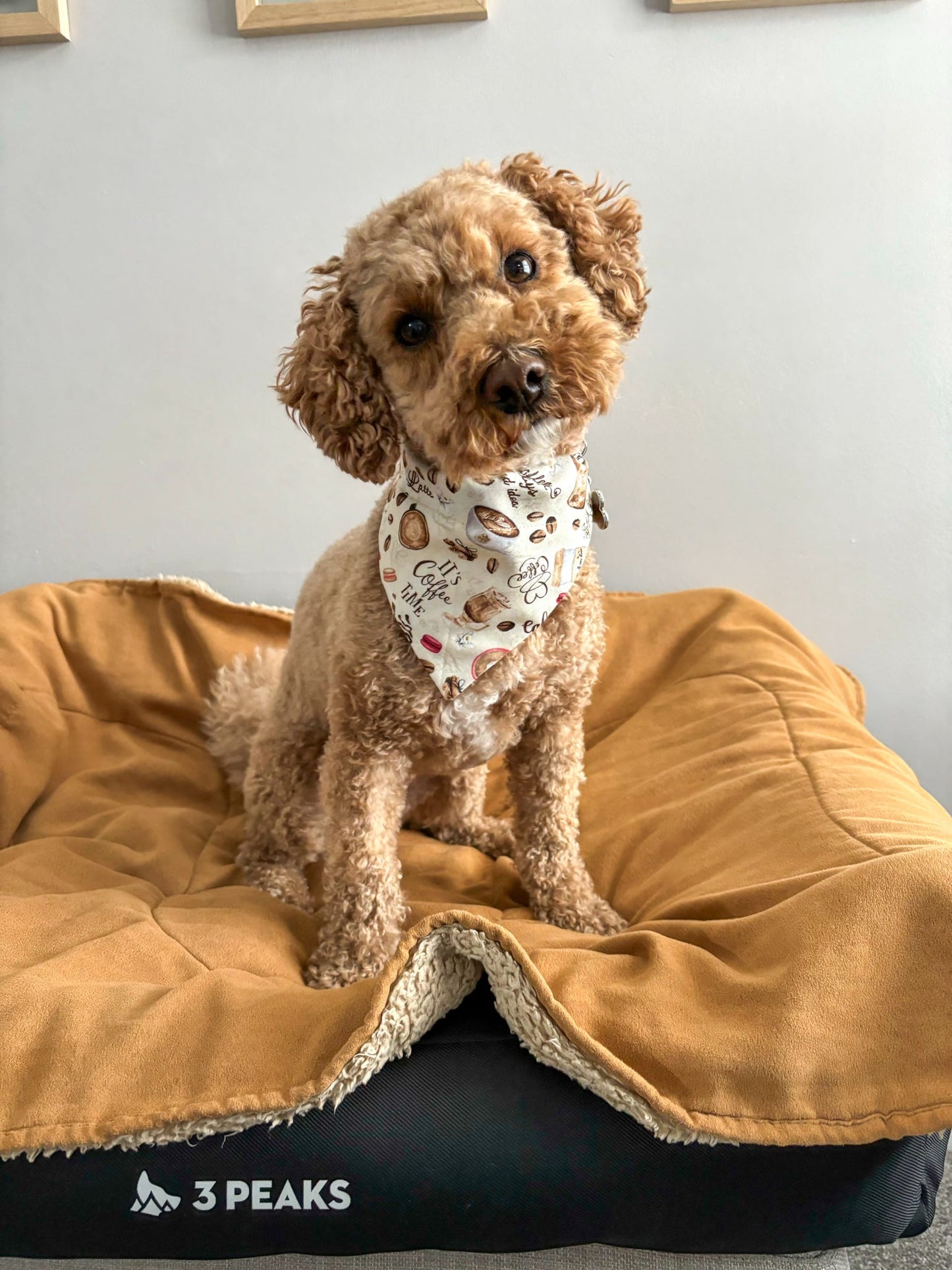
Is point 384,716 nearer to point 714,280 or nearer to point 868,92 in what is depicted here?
point 714,280

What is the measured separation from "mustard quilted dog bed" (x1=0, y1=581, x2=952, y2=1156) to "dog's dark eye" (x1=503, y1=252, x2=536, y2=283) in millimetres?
777

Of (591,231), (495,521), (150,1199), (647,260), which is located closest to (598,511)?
(495,521)

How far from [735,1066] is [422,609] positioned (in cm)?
64

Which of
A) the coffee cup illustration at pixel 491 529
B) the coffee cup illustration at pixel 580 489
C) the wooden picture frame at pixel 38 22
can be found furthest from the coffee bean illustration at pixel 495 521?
the wooden picture frame at pixel 38 22

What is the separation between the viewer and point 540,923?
1391 mm

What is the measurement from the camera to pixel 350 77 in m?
1.83

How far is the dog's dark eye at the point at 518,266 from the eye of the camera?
1153mm

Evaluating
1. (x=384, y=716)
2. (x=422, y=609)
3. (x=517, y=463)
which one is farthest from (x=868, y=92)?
(x=384, y=716)

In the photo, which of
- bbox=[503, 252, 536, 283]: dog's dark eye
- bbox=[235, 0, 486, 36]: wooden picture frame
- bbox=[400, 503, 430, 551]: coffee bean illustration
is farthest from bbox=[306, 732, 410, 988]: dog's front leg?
bbox=[235, 0, 486, 36]: wooden picture frame

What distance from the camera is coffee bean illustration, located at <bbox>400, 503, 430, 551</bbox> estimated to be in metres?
1.23

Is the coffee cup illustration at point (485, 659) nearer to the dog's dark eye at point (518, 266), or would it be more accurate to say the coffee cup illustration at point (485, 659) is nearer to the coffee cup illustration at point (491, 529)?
the coffee cup illustration at point (491, 529)

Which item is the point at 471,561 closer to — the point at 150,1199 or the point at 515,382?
the point at 515,382

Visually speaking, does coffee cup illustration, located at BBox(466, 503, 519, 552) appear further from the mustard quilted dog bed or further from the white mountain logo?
the white mountain logo

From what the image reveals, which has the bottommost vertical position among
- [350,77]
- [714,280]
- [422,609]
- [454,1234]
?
[454,1234]
